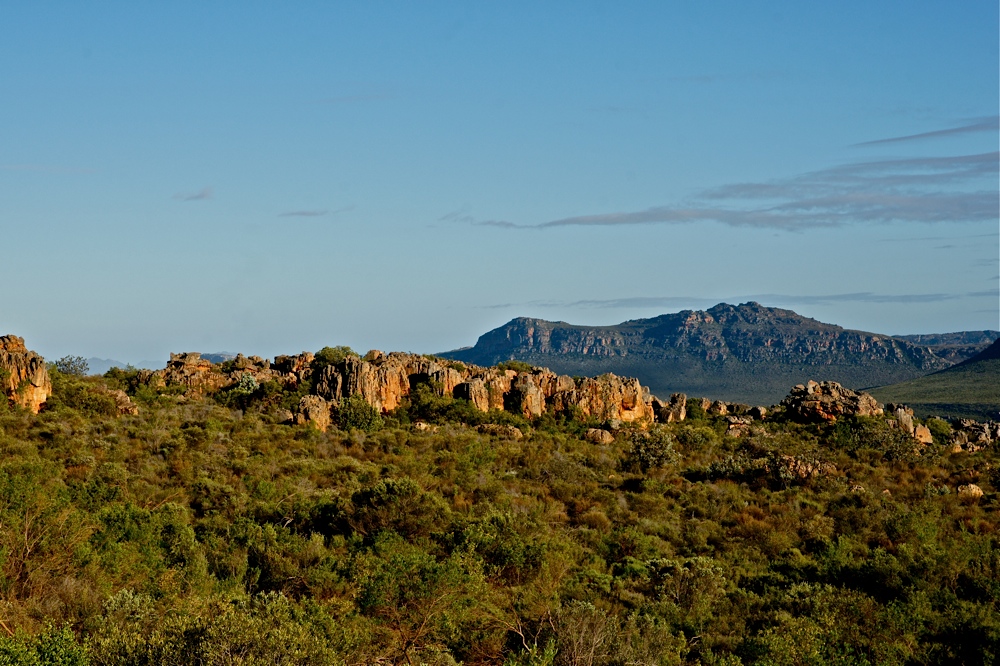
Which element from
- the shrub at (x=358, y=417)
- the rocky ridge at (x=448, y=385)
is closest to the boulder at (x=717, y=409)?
the rocky ridge at (x=448, y=385)

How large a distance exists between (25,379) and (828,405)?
43.0 metres

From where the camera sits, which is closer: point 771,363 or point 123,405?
point 123,405

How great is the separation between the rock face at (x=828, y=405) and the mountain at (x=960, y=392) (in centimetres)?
4007

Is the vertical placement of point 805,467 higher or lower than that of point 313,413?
lower

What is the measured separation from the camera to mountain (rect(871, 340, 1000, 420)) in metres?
92.2

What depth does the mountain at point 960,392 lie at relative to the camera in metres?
92.2

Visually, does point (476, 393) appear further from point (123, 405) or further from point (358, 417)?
point (123, 405)

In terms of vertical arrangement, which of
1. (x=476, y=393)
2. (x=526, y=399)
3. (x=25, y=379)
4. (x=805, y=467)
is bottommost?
(x=805, y=467)

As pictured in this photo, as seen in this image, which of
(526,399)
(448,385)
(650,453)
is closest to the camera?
(650,453)

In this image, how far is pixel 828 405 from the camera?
5138 centimetres

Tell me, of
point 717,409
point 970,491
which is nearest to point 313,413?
point 717,409

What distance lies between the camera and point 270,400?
4919 cm

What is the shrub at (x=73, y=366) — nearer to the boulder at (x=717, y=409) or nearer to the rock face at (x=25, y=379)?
the rock face at (x=25, y=379)

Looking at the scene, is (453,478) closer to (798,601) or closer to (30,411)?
(798,601)
